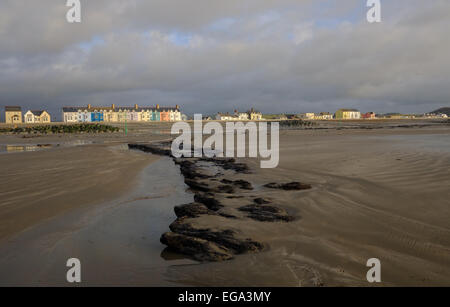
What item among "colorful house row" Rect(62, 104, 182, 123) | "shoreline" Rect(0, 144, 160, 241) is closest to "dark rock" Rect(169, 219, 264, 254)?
"shoreline" Rect(0, 144, 160, 241)

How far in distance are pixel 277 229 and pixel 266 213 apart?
0.66m

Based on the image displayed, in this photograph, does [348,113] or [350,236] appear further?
[348,113]

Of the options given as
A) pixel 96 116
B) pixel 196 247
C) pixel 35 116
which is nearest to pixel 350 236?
pixel 196 247

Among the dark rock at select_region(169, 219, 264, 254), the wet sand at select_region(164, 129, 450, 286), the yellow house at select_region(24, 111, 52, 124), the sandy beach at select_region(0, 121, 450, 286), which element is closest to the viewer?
the wet sand at select_region(164, 129, 450, 286)

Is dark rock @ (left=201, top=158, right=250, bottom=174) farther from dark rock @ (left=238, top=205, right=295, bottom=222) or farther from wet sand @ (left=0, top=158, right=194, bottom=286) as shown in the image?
dark rock @ (left=238, top=205, right=295, bottom=222)

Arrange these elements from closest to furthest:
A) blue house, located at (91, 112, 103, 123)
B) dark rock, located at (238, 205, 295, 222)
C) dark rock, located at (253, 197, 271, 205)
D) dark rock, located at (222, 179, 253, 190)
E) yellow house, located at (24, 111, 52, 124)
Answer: dark rock, located at (238, 205, 295, 222) < dark rock, located at (253, 197, 271, 205) < dark rock, located at (222, 179, 253, 190) < yellow house, located at (24, 111, 52, 124) < blue house, located at (91, 112, 103, 123)

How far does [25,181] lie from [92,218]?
463 cm

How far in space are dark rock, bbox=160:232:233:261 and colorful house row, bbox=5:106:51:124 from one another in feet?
292

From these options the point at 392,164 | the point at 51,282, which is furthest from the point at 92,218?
the point at 392,164

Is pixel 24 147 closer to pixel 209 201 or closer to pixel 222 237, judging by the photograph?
pixel 209 201

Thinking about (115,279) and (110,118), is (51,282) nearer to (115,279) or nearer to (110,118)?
(115,279)

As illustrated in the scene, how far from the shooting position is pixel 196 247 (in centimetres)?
395

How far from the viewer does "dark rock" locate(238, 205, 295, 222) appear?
5.10 metres
